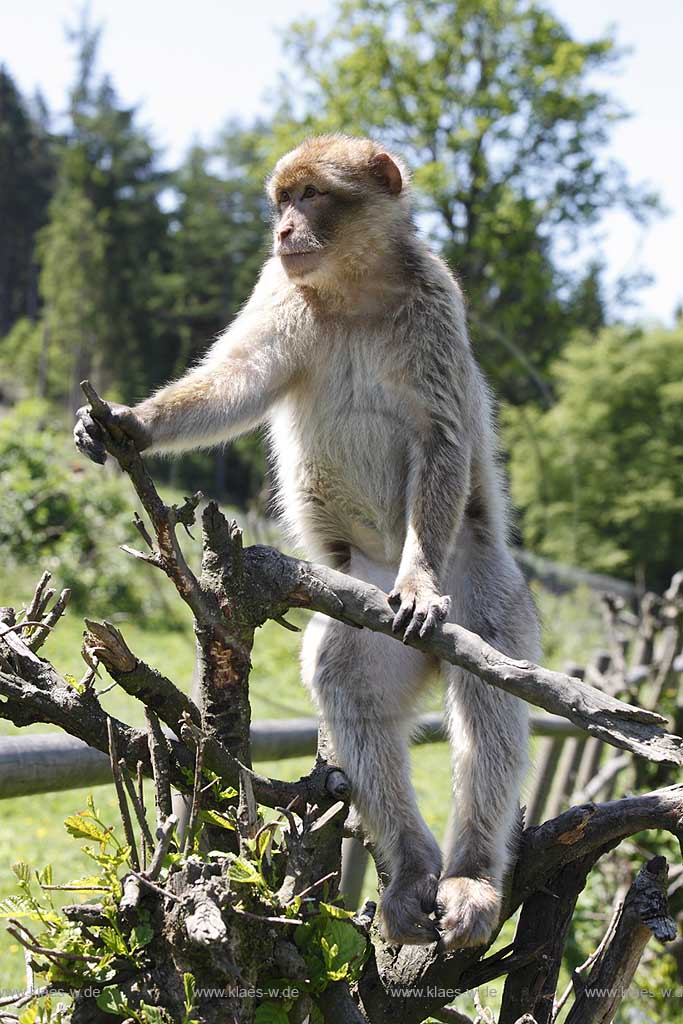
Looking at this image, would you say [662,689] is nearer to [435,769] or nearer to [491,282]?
[435,769]

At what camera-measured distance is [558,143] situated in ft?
79.8

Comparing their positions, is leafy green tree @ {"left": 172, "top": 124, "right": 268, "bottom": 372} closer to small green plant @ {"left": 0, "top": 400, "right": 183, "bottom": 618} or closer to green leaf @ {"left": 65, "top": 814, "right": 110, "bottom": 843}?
small green plant @ {"left": 0, "top": 400, "right": 183, "bottom": 618}

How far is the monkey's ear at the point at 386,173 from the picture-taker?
3.48 meters

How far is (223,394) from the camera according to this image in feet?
9.53

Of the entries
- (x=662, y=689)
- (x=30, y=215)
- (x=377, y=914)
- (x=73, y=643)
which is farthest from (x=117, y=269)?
(x=377, y=914)

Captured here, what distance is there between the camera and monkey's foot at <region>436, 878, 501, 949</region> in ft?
7.48

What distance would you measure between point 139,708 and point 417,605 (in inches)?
184

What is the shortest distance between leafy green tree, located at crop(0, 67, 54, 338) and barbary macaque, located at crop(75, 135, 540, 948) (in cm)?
4031


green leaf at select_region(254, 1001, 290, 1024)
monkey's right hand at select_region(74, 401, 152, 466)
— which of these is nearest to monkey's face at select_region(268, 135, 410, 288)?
monkey's right hand at select_region(74, 401, 152, 466)

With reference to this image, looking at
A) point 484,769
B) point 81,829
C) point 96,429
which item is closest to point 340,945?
point 81,829

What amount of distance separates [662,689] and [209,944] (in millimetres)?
4339

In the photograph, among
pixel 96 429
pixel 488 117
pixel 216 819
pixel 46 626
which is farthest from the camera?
pixel 488 117

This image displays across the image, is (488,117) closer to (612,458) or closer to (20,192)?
(612,458)

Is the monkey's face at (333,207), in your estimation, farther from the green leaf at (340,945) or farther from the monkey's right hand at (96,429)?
the green leaf at (340,945)
